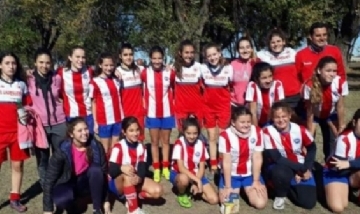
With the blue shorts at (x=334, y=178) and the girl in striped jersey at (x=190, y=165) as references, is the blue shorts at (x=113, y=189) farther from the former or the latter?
the blue shorts at (x=334, y=178)

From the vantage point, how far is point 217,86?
23.7 ft

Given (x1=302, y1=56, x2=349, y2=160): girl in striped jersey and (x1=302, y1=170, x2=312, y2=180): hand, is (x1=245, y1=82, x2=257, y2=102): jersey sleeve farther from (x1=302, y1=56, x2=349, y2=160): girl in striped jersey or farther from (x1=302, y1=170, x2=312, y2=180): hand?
(x1=302, y1=170, x2=312, y2=180): hand

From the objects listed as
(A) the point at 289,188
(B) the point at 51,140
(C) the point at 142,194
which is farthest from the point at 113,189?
(A) the point at 289,188

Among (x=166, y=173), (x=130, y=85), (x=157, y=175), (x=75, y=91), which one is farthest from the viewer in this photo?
(x=166, y=173)

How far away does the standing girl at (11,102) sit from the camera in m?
6.10

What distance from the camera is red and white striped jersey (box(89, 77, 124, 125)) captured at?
22.8 ft

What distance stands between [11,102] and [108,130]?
56.1 inches

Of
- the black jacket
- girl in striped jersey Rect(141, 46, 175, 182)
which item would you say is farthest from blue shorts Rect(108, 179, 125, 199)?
girl in striped jersey Rect(141, 46, 175, 182)

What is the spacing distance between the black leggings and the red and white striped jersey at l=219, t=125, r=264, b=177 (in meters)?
0.30

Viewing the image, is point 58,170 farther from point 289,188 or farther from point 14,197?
point 289,188

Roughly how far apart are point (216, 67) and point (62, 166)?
8.09 feet

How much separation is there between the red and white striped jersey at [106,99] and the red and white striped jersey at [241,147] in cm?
150

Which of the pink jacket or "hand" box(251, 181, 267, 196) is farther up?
the pink jacket

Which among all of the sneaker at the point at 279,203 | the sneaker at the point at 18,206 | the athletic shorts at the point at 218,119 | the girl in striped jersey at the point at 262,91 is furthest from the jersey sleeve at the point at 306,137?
the sneaker at the point at 18,206
